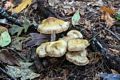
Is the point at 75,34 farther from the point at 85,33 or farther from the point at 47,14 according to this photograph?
the point at 47,14

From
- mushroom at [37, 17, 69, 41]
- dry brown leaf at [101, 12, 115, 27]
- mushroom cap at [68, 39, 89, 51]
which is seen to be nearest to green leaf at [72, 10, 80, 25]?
dry brown leaf at [101, 12, 115, 27]

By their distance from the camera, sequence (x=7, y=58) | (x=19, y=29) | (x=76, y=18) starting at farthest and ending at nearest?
(x=76, y=18)
(x=19, y=29)
(x=7, y=58)

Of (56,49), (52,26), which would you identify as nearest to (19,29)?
(52,26)

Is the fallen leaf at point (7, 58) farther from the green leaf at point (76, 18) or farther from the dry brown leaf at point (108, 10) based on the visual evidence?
the dry brown leaf at point (108, 10)

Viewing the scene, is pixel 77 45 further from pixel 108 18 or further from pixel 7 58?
pixel 108 18

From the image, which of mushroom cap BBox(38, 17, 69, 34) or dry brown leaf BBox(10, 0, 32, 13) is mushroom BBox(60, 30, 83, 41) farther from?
dry brown leaf BBox(10, 0, 32, 13)

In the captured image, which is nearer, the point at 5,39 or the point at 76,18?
the point at 5,39

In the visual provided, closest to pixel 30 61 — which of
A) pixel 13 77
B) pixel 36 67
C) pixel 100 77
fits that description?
pixel 36 67
